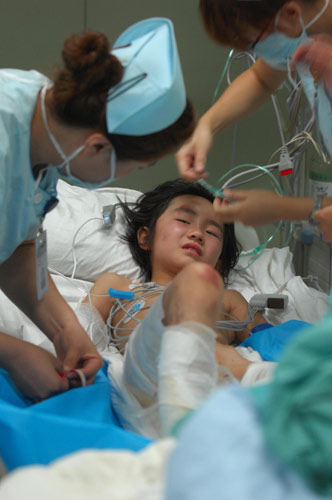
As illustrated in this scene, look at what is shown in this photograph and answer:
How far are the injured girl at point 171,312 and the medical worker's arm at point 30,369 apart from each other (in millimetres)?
187

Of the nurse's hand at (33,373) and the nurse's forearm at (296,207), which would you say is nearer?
the nurse's hand at (33,373)

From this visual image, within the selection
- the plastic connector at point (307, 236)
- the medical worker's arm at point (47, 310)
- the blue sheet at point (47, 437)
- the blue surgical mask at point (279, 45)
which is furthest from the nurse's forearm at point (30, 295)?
the plastic connector at point (307, 236)

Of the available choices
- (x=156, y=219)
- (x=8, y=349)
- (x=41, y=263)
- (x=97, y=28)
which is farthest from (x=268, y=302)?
(x=97, y=28)

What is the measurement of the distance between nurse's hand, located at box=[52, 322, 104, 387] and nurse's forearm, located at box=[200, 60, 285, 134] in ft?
2.94

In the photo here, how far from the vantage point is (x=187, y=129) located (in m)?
1.40

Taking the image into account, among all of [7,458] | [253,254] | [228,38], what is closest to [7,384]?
[7,458]

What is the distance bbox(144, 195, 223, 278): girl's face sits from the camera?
219cm

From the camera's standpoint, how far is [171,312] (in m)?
1.23

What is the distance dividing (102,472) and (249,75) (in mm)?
1661

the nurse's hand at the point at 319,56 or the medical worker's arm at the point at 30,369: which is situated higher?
the nurse's hand at the point at 319,56

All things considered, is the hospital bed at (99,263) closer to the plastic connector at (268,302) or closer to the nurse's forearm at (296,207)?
the plastic connector at (268,302)

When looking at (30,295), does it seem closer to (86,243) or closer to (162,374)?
(162,374)

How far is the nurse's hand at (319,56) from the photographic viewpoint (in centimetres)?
151

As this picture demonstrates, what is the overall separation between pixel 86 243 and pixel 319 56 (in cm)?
137
